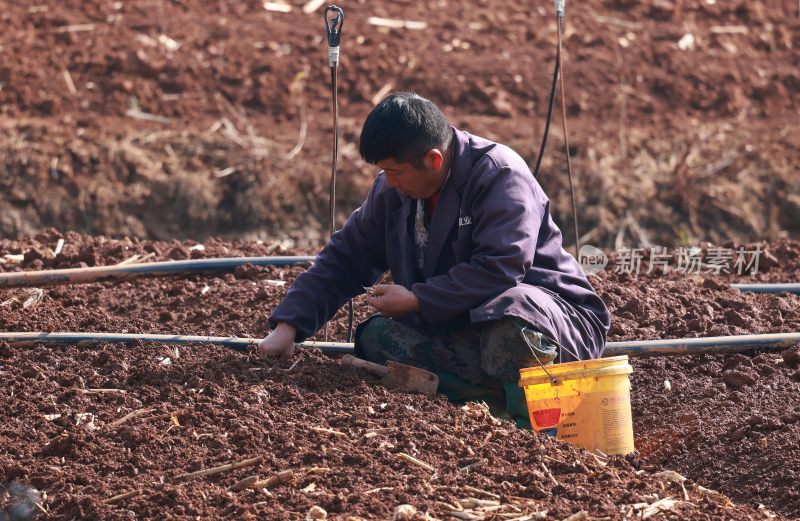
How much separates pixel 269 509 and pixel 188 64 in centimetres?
672

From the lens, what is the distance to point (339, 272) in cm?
462

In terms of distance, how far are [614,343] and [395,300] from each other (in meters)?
1.08

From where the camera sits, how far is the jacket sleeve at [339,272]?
14.7ft

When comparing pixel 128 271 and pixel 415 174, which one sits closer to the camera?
pixel 415 174

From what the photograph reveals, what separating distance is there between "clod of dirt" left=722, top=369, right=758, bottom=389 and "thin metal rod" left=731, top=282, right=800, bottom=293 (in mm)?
1099

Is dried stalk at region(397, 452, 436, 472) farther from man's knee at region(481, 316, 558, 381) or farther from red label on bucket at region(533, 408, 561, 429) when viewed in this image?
man's knee at region(481, 316, 558, 381)

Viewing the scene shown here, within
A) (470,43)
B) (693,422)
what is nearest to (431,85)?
(470,43)

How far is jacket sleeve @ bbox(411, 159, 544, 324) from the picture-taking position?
161 inches

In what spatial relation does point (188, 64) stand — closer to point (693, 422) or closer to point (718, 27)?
point (718, 27)

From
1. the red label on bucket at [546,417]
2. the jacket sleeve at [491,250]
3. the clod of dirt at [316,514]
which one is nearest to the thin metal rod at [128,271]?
the jacket sleeve at [491,250]

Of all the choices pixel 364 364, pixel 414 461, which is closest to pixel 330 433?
pixel 414 461

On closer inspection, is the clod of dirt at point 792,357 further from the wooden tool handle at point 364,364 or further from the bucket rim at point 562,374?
the wooden tool handle at point 364,364

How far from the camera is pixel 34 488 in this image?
354 cm

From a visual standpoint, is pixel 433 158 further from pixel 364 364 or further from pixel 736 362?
pixel 736 362
